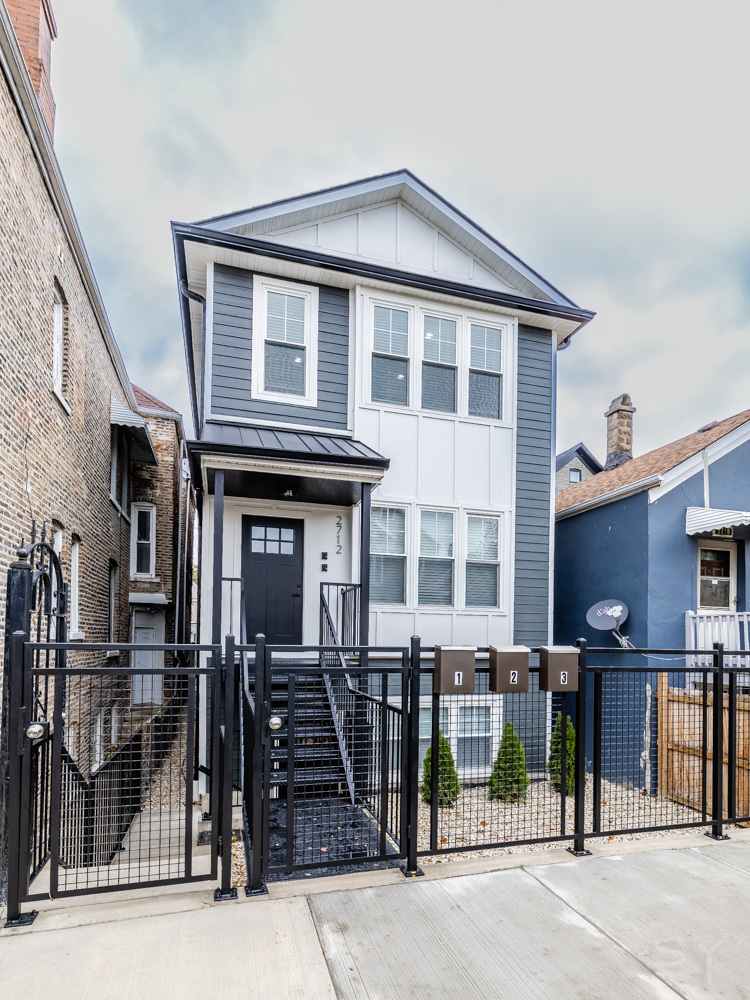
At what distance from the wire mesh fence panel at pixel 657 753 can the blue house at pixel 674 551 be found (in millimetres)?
592

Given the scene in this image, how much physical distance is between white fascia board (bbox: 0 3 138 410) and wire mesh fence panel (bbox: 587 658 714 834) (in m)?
6.64

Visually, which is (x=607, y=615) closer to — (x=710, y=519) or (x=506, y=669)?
(x=710, y=519)

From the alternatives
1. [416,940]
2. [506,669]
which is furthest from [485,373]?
[416,940]

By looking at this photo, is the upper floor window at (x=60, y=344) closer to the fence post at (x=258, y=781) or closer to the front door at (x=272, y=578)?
the front door at (x=272, y=578)

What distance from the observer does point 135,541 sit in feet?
41.5

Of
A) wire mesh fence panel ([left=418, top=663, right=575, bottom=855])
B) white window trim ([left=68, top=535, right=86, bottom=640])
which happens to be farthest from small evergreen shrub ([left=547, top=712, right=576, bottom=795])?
white window trim ([left=68, top=535, right=86, bottom=640])

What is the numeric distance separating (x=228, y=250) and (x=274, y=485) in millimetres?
2982

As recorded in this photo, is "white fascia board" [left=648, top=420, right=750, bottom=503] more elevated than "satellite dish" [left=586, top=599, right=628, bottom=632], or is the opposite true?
"white fascia board" [left=648, top=420, right=750, bottom=503]

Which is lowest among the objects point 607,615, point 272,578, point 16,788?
point 16,788

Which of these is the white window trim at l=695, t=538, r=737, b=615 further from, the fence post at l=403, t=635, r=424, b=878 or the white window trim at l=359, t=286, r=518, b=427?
the fence post at l=403, t=635, r=424, b=878

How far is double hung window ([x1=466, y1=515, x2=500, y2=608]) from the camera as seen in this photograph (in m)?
8.51

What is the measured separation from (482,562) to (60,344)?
6.05m

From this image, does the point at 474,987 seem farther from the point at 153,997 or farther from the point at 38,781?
the point at 38,781

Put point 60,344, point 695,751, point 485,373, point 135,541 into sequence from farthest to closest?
1. point 135,541
2. point 485,373
3. point 60,344
4. point 695,751
